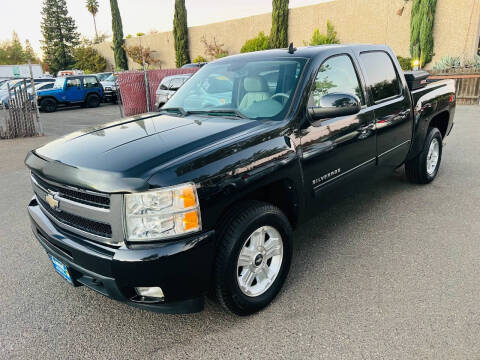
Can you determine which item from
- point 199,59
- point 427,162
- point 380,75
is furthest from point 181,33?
A: point 380,75

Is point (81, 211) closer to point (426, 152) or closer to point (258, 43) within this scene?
point (426, 152)

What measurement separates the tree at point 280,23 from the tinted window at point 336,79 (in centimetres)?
2058

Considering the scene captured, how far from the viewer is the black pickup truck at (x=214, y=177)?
6.80 feet

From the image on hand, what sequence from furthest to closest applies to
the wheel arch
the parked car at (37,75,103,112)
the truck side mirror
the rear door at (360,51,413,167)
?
the parked car at (37,75,103,112) → the rear door at (360,51,413,167) → the truck side mirror → the wheel arch

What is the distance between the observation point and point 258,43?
2444 centimetres

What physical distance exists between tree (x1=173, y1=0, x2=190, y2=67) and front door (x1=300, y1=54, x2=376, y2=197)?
93.0ft

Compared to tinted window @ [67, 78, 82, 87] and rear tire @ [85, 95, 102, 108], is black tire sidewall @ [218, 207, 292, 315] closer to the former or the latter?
tinted window @ [67, 78, 82, 87]

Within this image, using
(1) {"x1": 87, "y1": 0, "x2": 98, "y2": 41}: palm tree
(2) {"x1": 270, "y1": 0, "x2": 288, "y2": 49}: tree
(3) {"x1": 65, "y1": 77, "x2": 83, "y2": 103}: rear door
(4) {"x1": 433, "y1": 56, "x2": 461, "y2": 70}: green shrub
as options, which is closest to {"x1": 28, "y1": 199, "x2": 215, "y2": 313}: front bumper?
(4) {"x1": 433, "y1": 56, "x2": 461, "y2": 70}: green shrub

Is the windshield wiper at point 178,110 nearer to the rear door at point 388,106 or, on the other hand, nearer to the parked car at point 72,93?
the rear door at point 388,106

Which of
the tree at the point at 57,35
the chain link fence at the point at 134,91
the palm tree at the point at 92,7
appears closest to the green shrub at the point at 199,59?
the chain link fence at the point at 134,91

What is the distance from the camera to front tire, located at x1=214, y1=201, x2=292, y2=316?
230 cm

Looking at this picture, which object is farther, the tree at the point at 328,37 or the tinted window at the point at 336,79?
the tree at the point at 328,37

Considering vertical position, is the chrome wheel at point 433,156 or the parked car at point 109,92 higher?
the parked car at point 109,92

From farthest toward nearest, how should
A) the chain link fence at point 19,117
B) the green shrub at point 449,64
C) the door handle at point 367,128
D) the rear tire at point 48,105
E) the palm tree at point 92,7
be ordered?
the palm tree at point 92,7, the rear tire at point 48,105, the green shrub at point 449,64, the chain link fence at point 19,117, the door handle at point 367,128
